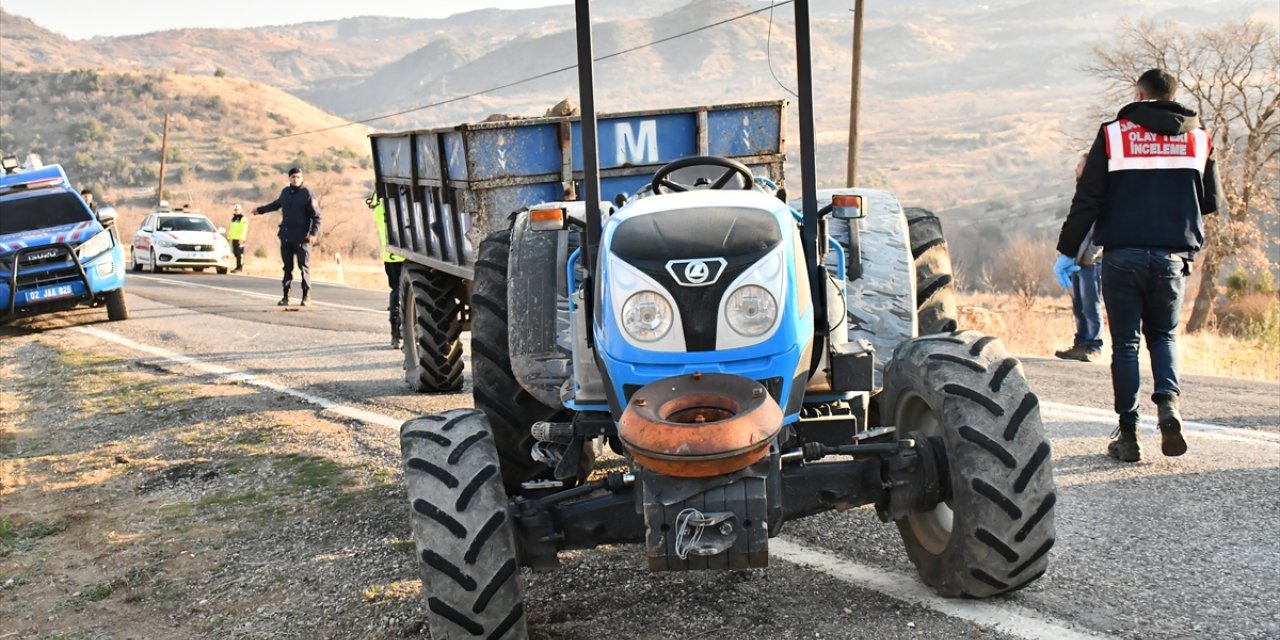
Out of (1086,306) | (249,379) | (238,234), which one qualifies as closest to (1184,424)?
(1086,306)

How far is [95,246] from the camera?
762 inches

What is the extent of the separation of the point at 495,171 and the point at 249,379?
4.30 m

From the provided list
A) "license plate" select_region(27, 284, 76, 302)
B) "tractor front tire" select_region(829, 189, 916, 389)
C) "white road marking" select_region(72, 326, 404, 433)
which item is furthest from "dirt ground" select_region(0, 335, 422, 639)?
"license plate" select_region(27, 284, 76, 302)

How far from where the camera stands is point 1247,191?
31.0 metres

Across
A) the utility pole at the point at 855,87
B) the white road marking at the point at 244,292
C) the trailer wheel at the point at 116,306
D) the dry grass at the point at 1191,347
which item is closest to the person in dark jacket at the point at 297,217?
the white road marking at the point at 244,292

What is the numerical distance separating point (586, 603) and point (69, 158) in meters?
101

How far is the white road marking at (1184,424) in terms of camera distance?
819cm

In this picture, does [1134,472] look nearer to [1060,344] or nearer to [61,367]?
[1060,344]

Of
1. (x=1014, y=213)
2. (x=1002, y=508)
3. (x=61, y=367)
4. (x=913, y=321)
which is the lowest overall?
(x=1014, y=213)

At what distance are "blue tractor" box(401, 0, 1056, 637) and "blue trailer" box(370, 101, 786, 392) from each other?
15.5ft

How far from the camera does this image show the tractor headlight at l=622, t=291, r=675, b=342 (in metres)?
4.49

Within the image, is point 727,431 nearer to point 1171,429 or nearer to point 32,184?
point 1171,429

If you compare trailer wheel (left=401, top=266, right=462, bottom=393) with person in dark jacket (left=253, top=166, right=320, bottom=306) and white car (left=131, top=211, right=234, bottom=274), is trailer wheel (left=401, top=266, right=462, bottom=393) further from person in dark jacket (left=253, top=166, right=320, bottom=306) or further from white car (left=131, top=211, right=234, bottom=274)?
white car (left=131, top=211, right=234, bottom=274)

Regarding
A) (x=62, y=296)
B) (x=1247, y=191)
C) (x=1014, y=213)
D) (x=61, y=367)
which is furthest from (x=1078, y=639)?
(x=1014, y=213)
